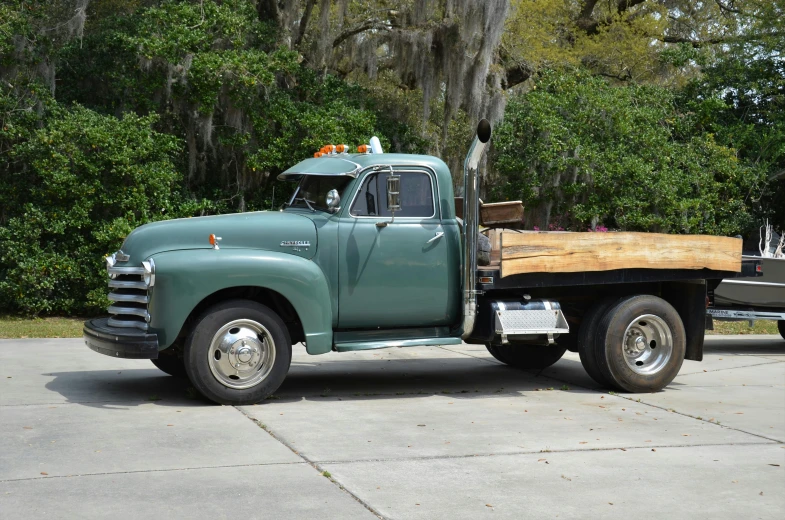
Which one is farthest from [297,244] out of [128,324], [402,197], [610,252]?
[610,252]

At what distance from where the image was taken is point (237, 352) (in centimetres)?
823

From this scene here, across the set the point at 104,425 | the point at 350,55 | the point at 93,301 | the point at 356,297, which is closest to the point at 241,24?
the point at 350,55

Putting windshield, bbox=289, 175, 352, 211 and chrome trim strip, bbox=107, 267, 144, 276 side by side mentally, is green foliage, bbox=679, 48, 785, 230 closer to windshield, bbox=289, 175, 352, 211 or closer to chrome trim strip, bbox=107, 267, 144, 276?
windshield, bbox=289, 175, 352, 211

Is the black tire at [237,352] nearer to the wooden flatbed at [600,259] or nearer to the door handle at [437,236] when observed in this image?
the door handle at [437,236]

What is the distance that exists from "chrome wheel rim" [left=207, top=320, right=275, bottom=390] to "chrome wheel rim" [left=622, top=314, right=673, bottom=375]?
3669 mm

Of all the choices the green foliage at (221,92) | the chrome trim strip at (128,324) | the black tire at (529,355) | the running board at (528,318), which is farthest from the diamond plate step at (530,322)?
the green foliage at (221,92)

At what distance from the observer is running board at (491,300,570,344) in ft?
29.7

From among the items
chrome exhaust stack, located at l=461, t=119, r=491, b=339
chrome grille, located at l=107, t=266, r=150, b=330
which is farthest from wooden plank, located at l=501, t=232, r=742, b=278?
chrome grille, located at l=107, t=266, r=150, b=330

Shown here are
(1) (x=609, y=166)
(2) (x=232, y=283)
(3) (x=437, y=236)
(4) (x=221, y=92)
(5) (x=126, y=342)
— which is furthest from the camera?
(1) (x=609, y=166)

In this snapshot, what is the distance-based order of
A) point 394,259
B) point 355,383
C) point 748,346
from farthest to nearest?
point 748,346 < point 355,383 < point 394,259

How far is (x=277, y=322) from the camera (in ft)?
27.6

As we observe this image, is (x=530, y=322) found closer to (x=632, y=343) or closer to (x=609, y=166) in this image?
(x=632, y=343)

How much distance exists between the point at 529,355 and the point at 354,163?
3401 millimetres

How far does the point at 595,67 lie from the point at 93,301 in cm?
1464
